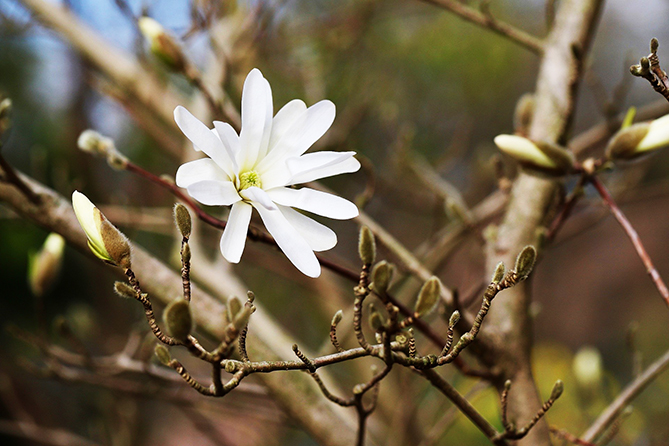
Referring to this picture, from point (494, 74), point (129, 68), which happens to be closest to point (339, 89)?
point (129, 68)

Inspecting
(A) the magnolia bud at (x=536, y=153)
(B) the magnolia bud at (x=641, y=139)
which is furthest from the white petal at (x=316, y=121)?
(B) the magnolia bud at (x=641, y=139)

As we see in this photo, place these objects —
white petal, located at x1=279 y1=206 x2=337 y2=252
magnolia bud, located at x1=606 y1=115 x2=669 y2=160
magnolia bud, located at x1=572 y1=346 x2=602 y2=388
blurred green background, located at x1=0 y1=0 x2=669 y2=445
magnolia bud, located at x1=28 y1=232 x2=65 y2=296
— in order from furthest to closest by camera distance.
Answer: blurred green background, located at x1=0 y1=0 x2=669 y2=445, magnolia bud, located at x1=572 y1=346 x2=602 y2=388, magnolia bud, located at x1=28 y1=232 x2=65 y2=296, magnolia bud, located at x1=606 y1=115 x2=669 y2=160, white petal, located at x1=279 y1=206 x2=337 y2=252

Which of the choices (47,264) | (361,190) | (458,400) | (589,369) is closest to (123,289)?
(458,400)

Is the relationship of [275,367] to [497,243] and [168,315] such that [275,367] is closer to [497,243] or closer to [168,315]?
[168,315]

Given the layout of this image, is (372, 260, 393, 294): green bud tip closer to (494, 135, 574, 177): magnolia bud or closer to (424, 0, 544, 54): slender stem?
(494, 135, 574, 177): magnolia bud

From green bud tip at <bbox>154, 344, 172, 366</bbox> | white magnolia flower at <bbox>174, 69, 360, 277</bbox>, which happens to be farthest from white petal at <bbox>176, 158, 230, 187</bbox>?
green bud tip at <bbox>154, 344, 172, 366</bbox>
